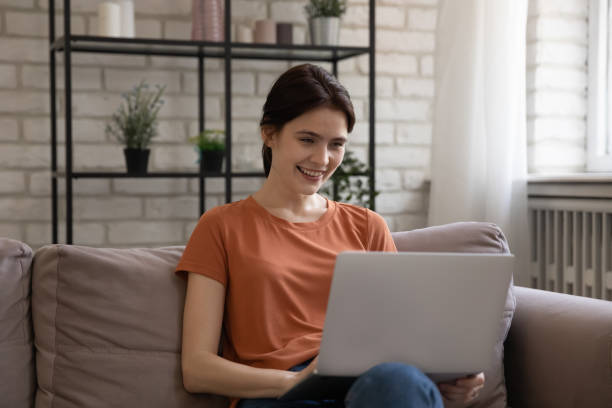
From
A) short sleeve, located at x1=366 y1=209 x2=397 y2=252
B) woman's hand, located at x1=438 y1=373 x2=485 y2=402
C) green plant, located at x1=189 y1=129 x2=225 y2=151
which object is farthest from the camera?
green plant, located at x1=189 y1=129 x2=225 y2=151

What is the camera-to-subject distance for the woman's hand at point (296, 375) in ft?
3.86

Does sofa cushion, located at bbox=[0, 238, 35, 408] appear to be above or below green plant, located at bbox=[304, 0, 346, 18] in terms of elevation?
below

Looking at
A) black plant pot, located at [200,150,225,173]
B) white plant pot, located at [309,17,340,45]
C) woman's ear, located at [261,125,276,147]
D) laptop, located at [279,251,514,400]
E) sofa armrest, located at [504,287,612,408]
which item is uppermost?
white plant pot, located at [309,17,340,45]

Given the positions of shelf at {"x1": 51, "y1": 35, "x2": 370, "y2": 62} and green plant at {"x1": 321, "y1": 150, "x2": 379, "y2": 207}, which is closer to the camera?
shelf at {"x1": 51, "y1": 35, "x2": 370, "y2": 62}

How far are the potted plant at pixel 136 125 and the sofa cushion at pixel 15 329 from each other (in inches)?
39.7

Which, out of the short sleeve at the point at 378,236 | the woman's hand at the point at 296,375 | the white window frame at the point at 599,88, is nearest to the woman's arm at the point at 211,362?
the woman's hand at the point at 296,375

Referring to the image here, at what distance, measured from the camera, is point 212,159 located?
2.59 meters

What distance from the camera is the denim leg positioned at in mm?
1083

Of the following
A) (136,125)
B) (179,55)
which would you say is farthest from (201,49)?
(136,125)

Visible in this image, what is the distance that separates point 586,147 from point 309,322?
1744 millimetres

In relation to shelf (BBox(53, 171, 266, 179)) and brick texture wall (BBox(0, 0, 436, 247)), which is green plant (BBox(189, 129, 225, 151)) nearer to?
shelf (BBox(53, 171, 266, 179))

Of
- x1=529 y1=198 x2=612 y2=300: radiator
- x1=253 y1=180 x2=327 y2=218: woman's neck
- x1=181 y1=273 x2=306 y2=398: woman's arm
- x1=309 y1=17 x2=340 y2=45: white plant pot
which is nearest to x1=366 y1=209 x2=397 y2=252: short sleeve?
x1=253 y1=180 x2=327 y2=218: woman's neck

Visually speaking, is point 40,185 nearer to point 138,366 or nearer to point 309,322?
point 138,366

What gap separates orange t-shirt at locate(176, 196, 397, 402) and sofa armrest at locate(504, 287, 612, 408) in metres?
0.52
